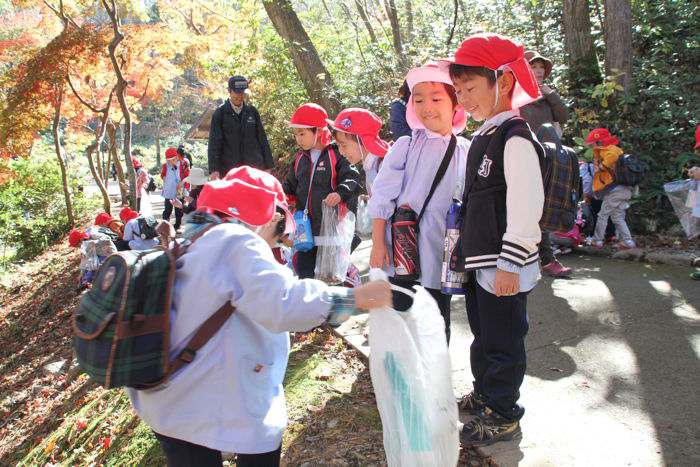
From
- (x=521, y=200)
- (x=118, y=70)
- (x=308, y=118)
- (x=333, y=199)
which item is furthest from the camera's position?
(x=118, y=70)

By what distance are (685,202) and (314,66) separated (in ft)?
24.5

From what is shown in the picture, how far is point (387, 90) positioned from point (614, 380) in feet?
25.9

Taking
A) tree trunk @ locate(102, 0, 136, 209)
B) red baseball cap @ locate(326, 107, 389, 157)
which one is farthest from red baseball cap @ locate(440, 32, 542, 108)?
tree trunk @ locate(102, 0, 136, 209)

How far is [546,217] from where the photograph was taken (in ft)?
8.21

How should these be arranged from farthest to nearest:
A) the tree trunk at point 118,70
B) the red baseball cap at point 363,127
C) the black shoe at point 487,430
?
the tree trunk at point 118,70 < the red baseball cap at point 363,127 < the black shoe at point 487,430

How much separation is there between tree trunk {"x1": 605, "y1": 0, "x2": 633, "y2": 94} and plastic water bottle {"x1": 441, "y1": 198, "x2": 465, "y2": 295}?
627cm

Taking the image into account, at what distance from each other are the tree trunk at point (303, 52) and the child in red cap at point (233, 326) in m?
9.26

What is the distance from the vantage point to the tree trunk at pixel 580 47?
327 inches

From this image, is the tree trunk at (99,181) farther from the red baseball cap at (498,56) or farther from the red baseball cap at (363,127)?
the red baseball cap at (498,56)

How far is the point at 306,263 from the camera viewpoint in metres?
4.62

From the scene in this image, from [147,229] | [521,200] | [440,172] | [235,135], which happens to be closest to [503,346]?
[521,200]

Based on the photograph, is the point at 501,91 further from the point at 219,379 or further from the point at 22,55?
the point at 22,55

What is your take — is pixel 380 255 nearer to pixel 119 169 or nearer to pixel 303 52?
pixel 303 52

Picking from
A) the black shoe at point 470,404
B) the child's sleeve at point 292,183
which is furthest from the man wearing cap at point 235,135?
the black shoe at point 470,404
